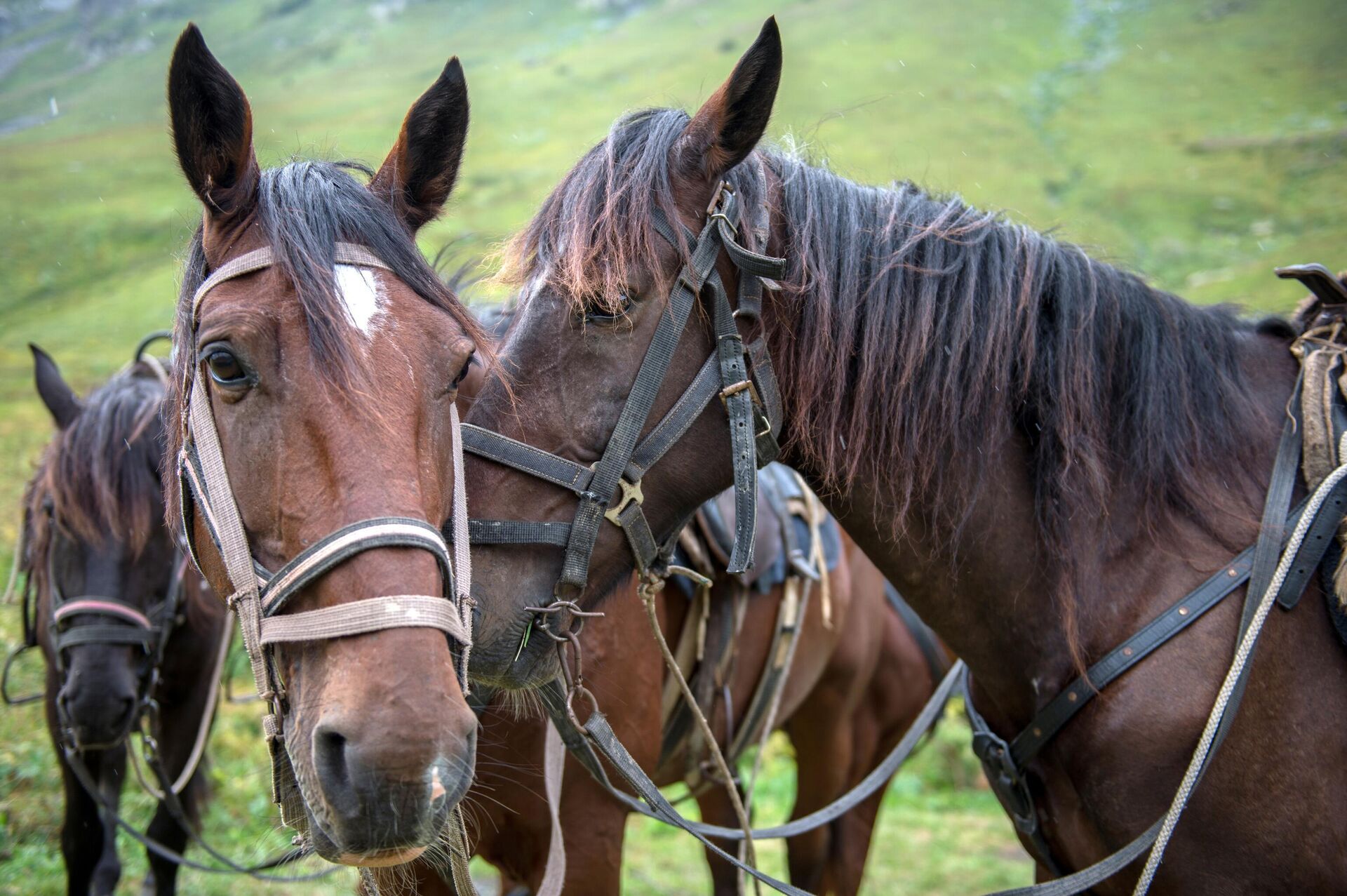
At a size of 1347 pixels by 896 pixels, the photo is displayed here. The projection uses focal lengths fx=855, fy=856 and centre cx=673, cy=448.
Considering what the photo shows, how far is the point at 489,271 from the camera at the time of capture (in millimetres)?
2760

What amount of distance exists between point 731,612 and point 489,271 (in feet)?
5.46

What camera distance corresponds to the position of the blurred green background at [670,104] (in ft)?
21.1

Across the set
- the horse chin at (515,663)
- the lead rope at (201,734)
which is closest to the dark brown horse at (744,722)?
the horse chin at (515,663)

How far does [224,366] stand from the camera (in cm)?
→ 155

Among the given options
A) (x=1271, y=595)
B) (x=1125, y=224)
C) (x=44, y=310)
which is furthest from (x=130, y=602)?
(x=1125, y=224)

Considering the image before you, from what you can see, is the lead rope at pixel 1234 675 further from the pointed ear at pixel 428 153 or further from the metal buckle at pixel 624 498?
the pointed ear at pixel 428 153

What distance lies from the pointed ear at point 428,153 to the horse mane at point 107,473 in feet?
7.13

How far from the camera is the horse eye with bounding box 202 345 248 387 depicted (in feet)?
5.08

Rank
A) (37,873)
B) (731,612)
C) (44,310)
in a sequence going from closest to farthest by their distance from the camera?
(731,612)
(37,873)
(44,310)

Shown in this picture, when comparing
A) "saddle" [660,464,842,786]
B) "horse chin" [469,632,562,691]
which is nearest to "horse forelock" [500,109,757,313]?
"horse chin" [469,632,562,691]

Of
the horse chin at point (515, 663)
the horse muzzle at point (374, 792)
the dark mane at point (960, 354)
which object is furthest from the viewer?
the dark mane at point (960, 354)

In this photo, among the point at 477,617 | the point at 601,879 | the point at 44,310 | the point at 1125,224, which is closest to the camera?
the point at 477,617

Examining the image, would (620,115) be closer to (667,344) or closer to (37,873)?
(667,344)

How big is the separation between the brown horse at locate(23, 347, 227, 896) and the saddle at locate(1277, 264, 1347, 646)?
3843mm
